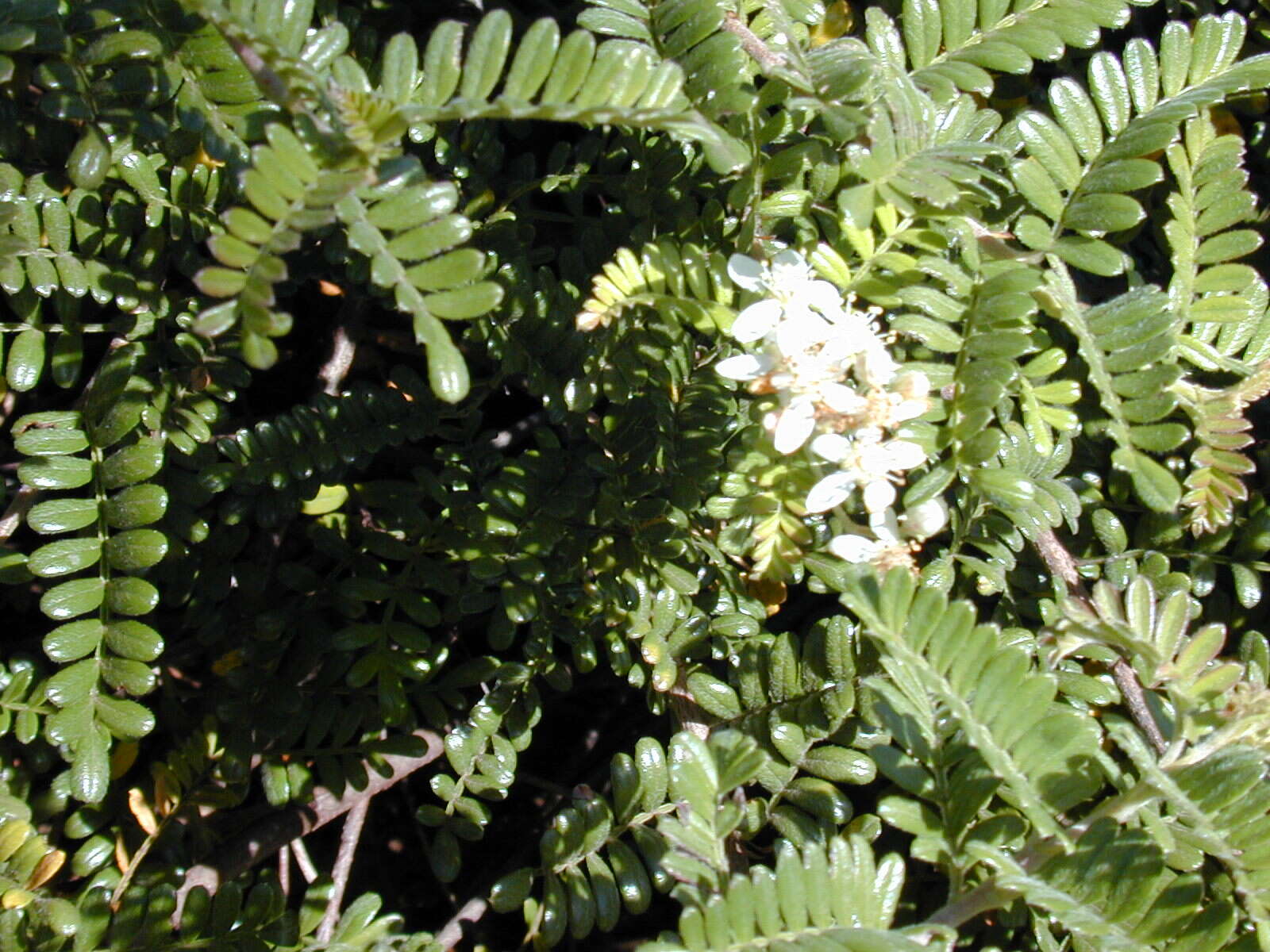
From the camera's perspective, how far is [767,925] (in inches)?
37.4

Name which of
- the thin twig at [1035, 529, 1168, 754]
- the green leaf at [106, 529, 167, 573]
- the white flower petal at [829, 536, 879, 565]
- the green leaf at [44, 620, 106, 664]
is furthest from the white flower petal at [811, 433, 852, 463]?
the green leaf at [44, 620, 106, 664]

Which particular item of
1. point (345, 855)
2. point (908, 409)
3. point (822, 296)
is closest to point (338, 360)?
point (345, 855)

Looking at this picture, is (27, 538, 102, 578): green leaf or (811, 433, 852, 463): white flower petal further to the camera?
(27, 538, 102, 578): green leaf

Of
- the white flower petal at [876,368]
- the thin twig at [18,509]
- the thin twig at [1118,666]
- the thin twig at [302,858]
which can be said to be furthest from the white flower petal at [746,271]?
the thin twig at [302,858]

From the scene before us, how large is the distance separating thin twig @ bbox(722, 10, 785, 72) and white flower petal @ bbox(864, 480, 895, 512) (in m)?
0.41

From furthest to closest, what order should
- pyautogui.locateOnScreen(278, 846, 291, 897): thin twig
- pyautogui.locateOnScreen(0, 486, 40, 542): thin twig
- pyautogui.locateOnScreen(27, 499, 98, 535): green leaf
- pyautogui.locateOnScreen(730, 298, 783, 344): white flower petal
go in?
pyautogui.locateOnScreen(278, 846, 291, 897): thin twig < pyautogui.locateOnScreen(0, 486, 40, 542): thin twig < pyautogui.locateOnScreen(27, 499, 98, 535): green leaf < pyautogui.locateOnScreen(730, 298, 783, 344): white flower petal

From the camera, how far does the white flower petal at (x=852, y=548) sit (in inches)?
44.9

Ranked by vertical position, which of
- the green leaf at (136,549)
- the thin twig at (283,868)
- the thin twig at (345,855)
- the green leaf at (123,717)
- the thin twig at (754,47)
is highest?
the thin twig at (754,47)

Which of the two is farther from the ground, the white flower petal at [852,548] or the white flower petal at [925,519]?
the white flower petal at [925,519]

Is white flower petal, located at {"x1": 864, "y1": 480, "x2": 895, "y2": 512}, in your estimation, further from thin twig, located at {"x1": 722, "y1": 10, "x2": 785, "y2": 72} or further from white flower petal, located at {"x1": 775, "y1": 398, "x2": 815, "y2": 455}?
thin twig, located at {"x1": 722, "y1": 10, "x2": 785, "y2": 72}

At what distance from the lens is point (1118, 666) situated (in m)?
1.28

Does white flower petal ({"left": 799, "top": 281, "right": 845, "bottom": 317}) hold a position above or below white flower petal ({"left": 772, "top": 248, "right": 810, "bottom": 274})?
below

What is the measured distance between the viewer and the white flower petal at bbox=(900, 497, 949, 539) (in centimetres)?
108

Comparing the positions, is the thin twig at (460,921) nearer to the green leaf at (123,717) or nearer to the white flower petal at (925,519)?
the green leaf at (123,717)
